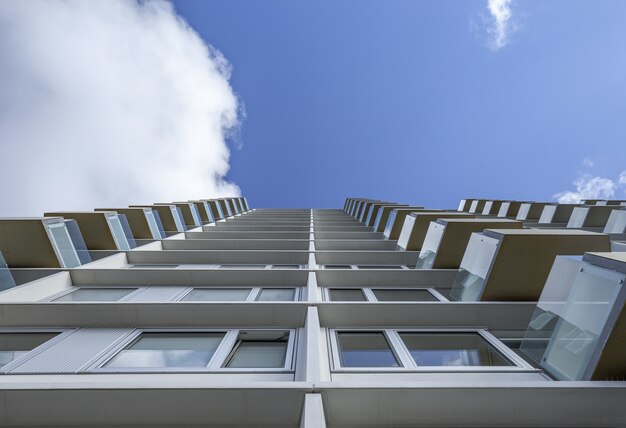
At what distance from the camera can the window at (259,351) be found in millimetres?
6312

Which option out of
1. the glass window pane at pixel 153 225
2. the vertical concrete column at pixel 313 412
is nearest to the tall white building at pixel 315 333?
the vertical concrete column at pixel 313 412

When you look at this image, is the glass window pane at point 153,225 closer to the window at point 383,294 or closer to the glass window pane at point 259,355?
the window at point 383,294

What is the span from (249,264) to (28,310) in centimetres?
793

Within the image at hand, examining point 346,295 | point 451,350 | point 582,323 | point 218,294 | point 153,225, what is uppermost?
point 582,323

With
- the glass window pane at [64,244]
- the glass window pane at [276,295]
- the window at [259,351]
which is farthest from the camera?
the glass window pane at [64,244]

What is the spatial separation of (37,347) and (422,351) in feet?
24.5

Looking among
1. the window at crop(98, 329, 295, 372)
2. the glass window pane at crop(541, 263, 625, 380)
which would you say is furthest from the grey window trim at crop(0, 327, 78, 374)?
the glass window pane at crop(541, 263, 625, 380)

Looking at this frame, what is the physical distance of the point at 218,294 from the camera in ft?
34.3

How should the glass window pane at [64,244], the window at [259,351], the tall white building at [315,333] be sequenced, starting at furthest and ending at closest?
the glass window pane at [64,244] < the window at [259,351] < the tall white building at [315,333]

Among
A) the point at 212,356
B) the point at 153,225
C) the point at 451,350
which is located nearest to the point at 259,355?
the point at 212,356

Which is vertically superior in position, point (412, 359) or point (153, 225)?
point (412, 359)

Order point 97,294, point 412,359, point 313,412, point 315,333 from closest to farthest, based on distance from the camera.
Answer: point 313,412, point 315,333, point 412,359, point 97,294

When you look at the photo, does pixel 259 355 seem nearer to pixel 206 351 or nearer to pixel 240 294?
pixel 206 351

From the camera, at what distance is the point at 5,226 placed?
1037 cm
